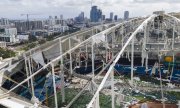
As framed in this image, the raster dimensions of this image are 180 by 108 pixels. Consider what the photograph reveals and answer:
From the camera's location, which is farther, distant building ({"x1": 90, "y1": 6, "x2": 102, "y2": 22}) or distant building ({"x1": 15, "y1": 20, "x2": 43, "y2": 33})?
distant building ({"x1": 15, "y1": 20, "x2": 43, "y2": 33})

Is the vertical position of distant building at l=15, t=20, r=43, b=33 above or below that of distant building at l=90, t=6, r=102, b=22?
below

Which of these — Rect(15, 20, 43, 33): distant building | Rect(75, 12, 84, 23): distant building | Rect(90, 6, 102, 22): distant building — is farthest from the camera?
Rect(75, 12, 84, 23): distant building

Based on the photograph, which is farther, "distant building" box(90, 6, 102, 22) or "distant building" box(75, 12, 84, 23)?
"distant building" box(75, 12, 84, 23)

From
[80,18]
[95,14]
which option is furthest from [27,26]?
[80,18]

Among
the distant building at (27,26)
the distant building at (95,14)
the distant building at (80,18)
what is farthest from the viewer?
the distant building at (80,18)

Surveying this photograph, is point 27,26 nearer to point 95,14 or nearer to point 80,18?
point 95,14

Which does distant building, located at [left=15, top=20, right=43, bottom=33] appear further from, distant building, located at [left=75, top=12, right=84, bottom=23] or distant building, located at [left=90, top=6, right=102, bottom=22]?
distant building, located at [left=75, top=12, right=84, bottom=23]

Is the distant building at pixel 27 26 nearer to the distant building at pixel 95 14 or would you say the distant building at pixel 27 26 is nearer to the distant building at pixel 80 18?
the distant building at pixel 95 14

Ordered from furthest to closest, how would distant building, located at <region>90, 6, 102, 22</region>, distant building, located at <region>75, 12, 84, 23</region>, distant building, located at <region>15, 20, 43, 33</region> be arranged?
distant building, located at <region>75, 12, 84, 23</region>, distant building, located at <region>15, 20, 43, 33</region>, distant building, located at <region>90, 6, 102, 22</region>

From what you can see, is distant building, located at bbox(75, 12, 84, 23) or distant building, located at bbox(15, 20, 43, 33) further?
distant building, located at bbox(75, 12, 84, 23)

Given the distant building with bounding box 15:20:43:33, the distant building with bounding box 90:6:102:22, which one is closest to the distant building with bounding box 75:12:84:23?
the distant building with bounding box 90:6:102:22

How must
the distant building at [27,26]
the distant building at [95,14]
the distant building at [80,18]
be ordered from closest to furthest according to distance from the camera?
1. the distant building at [95,14]
2. the distant building at [27,26]
3. the distant building at [80,18]

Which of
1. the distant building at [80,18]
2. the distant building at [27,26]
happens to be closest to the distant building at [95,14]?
the distant building at [27,26]
